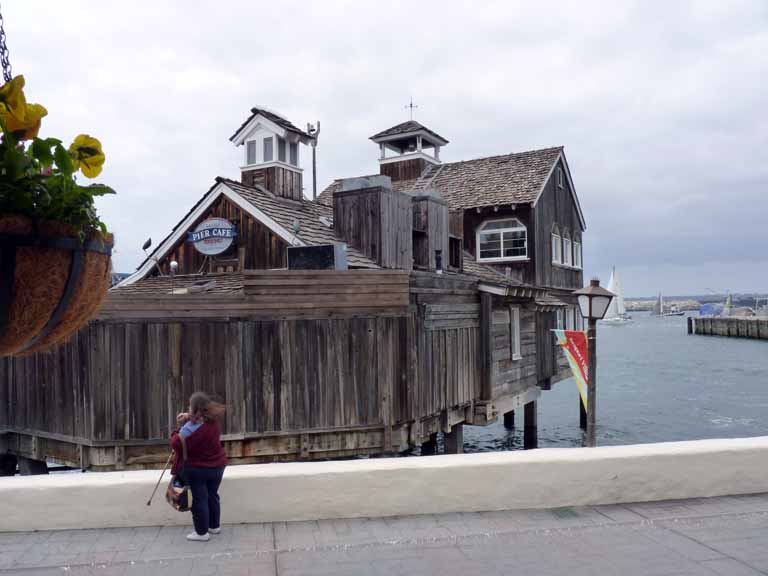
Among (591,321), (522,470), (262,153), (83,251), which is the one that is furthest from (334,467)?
(262,153)

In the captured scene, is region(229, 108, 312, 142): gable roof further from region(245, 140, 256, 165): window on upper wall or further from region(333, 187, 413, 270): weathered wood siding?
region(333, 187, 413, 270): weathered wood siding

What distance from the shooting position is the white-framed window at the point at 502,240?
22.9m

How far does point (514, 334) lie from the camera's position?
18.2 metres

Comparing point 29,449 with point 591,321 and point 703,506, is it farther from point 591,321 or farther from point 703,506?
point 703,506

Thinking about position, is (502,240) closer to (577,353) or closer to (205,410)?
(577,353)

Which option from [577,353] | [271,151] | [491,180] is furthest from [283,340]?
[491,180]

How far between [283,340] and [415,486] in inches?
202

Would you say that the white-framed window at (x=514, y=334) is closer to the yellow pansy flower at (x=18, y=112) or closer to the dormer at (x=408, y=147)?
the dormer at (x=408, y=147)

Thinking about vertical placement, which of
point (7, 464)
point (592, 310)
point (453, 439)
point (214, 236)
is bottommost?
point (453, 439)

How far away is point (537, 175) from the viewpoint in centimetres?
2370

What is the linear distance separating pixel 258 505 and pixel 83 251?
13.9ft

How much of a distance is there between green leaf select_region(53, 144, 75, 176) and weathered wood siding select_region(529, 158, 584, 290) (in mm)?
21041

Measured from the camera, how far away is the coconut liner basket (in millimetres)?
2480

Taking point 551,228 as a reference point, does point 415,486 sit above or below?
below
